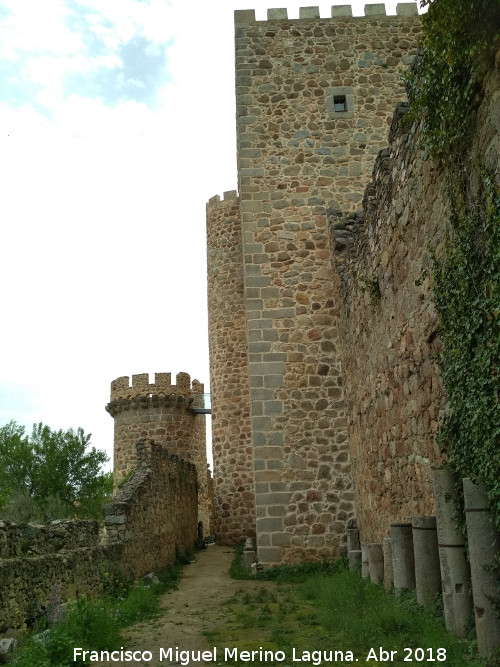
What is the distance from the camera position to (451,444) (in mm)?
5328

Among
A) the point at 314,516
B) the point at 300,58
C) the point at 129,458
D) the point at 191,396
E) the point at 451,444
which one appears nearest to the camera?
the point at 451,444

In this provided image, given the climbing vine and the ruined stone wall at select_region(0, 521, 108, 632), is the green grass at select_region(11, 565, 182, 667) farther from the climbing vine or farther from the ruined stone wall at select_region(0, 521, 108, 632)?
the climbing vine

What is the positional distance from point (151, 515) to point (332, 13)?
36.0 ft

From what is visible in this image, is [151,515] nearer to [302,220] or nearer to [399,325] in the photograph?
[302,220]

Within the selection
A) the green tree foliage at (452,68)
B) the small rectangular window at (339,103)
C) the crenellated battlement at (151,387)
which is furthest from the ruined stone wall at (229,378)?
the green tree foliage at (452,68)

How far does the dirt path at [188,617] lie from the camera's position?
5977 millimetres

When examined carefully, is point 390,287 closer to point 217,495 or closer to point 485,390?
point 485,390

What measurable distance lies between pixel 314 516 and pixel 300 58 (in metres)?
9.11

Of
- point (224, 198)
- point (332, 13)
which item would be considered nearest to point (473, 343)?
point (332, 13)

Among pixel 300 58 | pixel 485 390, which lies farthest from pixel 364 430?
pixel 300 58

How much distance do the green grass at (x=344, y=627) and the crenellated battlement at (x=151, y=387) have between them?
45.5 ft

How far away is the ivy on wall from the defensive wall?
4350mm

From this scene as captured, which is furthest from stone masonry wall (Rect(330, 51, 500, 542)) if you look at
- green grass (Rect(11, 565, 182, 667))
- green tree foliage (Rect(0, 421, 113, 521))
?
green tree foliage (Rect(0, 421, 113, 521))

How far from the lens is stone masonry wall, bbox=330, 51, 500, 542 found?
6012mm
